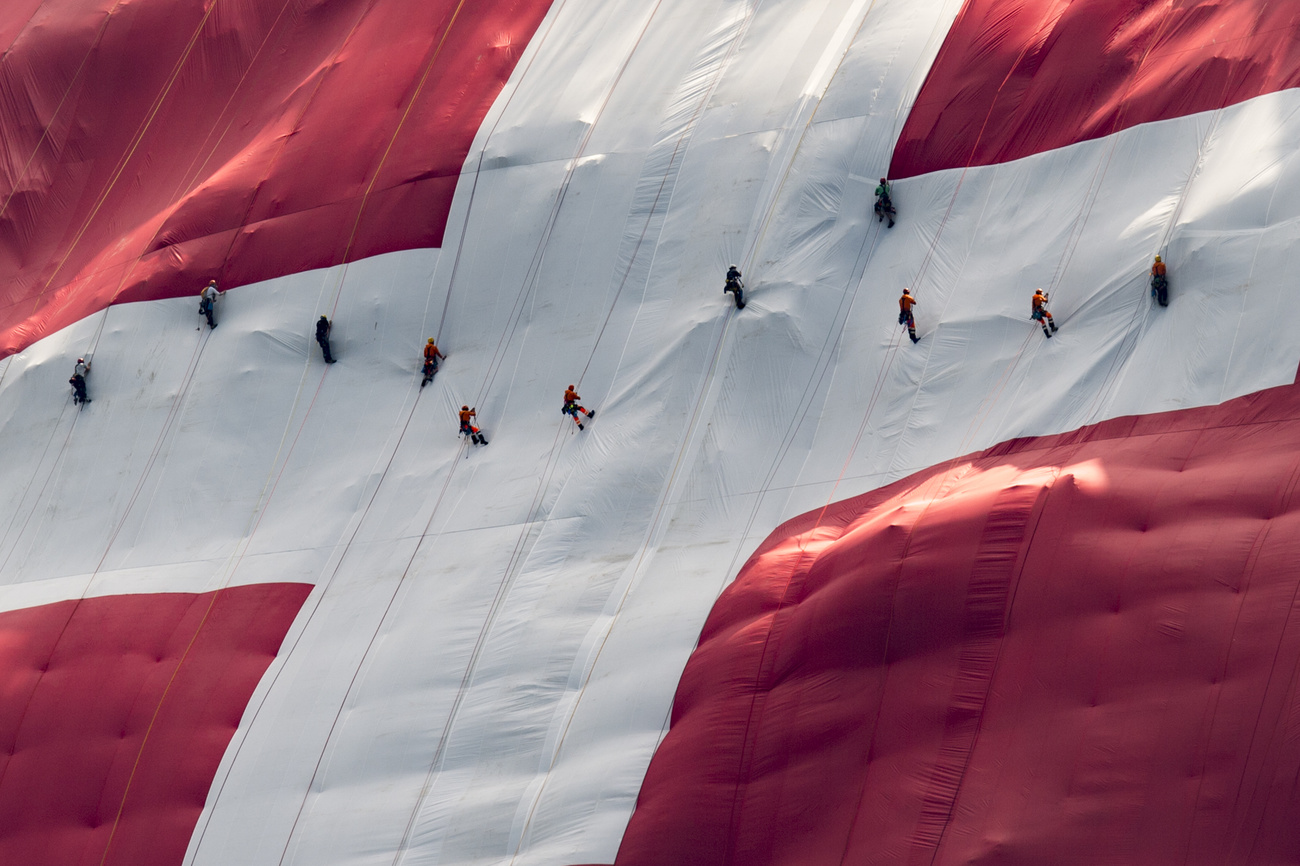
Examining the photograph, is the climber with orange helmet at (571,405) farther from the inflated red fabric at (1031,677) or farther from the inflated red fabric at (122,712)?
the inflated red fabric at (122,712)

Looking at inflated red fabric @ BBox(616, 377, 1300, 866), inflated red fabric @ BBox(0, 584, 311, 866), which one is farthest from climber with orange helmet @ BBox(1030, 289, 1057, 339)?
inflated red fabric @ BBox(0, 584, 311, 866)

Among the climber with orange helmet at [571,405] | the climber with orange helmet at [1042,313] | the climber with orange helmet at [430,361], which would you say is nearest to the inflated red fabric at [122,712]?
the climber with orange helmet at [430,361]

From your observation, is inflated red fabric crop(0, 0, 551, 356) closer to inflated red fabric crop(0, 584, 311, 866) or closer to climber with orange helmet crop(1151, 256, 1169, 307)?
inflated red fabric crop(0, 584, 311, 866)

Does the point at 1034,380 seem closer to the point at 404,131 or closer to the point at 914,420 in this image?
the point at 914,420

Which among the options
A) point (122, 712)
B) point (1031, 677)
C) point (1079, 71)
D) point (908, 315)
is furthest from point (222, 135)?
point (1031, 677)

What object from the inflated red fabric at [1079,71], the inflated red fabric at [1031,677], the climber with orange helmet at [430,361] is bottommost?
the inflated red fabric at [1031,677]

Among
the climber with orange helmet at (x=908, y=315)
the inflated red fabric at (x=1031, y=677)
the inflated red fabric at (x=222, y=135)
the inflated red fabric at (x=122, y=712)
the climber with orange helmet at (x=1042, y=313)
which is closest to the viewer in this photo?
the inflated red fabric at (x=1031, y=677)
